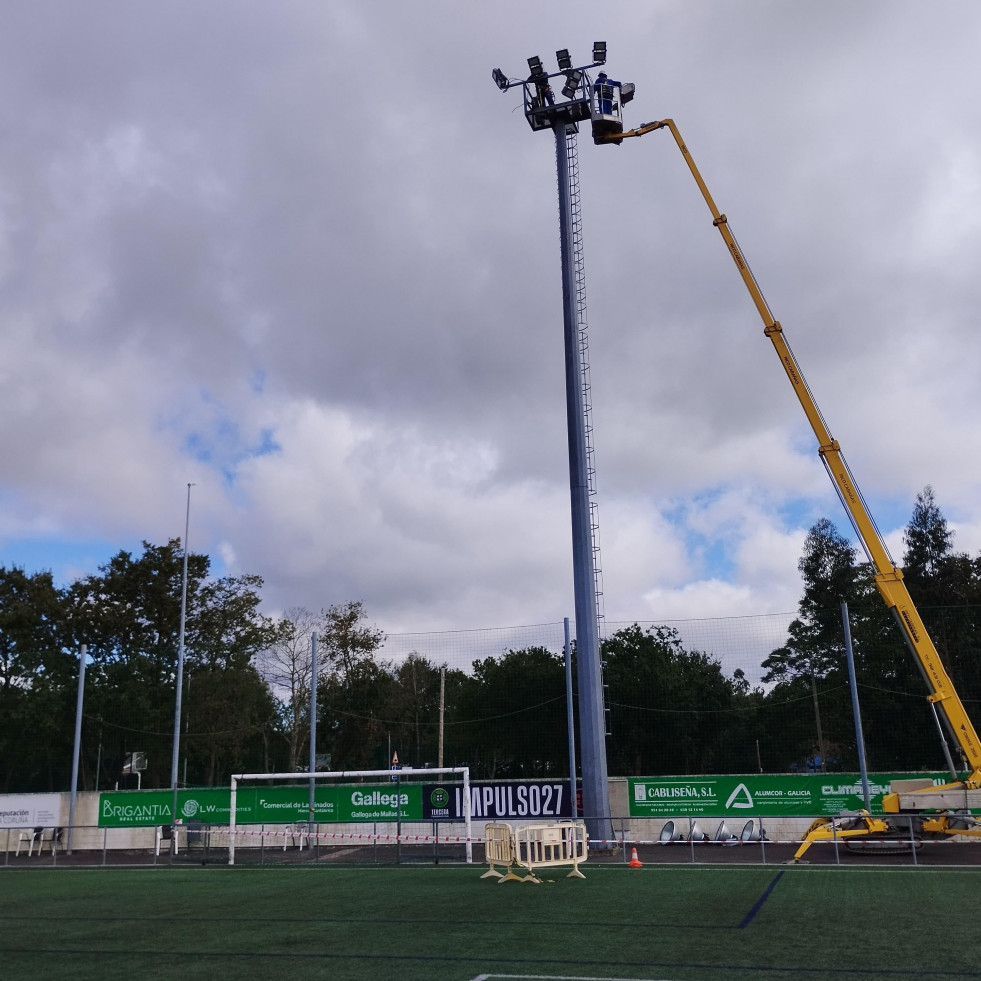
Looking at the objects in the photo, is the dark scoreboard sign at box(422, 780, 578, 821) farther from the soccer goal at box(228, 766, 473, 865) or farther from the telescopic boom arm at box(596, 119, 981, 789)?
the telescopic boom arm at box(596, 119, 981, 789)

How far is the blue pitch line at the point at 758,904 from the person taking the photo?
1199cm

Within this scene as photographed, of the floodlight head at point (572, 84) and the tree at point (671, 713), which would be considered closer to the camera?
the floodlight head at point (572, 84)

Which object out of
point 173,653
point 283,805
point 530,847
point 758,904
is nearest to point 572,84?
→ point 530,847

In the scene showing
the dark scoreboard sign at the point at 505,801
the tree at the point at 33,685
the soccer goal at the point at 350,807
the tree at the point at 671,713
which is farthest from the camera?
the tree at the point at 33,685

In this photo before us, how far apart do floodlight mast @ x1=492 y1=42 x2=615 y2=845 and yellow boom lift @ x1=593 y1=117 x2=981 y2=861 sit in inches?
223

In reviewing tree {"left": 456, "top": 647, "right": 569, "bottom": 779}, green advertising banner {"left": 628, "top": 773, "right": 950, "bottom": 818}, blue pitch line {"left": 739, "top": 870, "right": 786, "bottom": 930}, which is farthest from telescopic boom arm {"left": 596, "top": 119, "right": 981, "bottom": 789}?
tree {"left": 456, "top": 647, "right": 569, "bottom": 779}

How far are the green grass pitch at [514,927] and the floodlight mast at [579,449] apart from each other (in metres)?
5.83

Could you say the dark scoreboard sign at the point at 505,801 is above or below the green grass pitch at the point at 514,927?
above

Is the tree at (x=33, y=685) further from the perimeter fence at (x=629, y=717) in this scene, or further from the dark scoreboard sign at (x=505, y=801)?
the dark scoreboard sign at (x=505, y=801)

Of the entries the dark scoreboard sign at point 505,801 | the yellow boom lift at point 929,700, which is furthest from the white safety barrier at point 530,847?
the dark scoreboard sign at point 505,801

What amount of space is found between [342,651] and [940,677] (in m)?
39.0

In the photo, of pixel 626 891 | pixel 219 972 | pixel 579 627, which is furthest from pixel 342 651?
pixel 219 972

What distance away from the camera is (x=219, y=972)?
9.51 metres

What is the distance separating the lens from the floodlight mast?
81.9 feet
